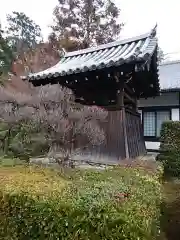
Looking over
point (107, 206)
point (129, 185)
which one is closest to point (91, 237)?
point (107, 206)

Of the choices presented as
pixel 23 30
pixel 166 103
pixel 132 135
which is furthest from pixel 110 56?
pixel 23 30

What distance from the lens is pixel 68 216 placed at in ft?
11.3

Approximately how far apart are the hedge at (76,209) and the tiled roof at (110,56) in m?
3.29

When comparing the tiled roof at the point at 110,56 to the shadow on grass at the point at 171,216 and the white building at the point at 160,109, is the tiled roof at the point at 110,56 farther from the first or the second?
the white building at the point at 160,109

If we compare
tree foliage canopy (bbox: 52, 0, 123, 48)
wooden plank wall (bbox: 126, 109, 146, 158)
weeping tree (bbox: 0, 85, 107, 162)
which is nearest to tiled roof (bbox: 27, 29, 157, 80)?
weeping tree (bbox: 0, 85, 107, 162)

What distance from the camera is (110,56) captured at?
958cm

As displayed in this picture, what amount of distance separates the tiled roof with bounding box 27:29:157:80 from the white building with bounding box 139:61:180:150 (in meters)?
6.94

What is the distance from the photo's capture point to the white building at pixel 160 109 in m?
17.7

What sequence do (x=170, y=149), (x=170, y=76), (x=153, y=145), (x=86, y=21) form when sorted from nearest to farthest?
(x=170, y=149), (x=153, y=145), (x=170, y=76), (x=86, y=21)

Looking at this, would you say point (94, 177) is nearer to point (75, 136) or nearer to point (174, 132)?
point (75, 136)

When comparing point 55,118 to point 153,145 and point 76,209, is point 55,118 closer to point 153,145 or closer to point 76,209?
point 76,209

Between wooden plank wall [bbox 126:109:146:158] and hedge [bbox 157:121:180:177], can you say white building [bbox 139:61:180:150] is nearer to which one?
hedge [bbox 157:121:180:177]

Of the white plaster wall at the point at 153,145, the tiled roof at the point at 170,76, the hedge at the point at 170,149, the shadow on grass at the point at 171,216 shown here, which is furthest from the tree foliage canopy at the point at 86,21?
the shadow on grass at the point at 171,216

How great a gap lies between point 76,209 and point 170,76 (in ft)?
57.9
